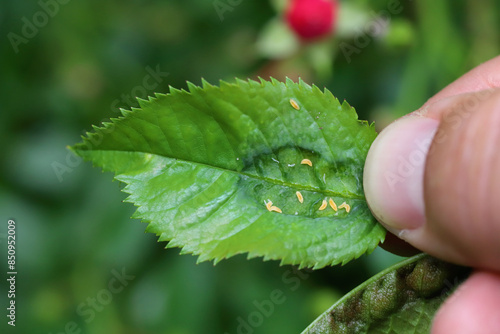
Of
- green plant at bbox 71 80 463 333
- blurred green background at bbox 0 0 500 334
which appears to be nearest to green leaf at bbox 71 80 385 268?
green plant at bbox 71 80 463 333

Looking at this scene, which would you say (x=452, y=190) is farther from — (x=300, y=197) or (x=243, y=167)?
(x=243, y=167)

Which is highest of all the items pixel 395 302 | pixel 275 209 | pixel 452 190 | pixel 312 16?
pixel 312 16

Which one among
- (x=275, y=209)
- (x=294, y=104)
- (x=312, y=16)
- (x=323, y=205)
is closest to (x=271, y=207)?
(x=275, y=209)

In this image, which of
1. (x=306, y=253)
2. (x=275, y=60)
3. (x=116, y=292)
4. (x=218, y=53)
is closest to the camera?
(x=306, y=253)

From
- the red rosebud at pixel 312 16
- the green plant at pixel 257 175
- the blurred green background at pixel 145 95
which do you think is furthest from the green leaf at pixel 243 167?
the red rosebud at pixel 312 16

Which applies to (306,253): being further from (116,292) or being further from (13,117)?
(13,117)

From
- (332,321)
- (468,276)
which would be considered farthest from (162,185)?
(468,276)

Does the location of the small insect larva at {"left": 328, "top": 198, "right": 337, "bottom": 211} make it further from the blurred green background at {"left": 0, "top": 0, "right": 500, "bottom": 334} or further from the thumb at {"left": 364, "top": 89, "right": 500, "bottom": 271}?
the blurred green background at {"left": 0, "top": 0, "right": 500, "bottom": 334}

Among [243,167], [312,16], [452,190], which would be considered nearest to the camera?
[452,190]
